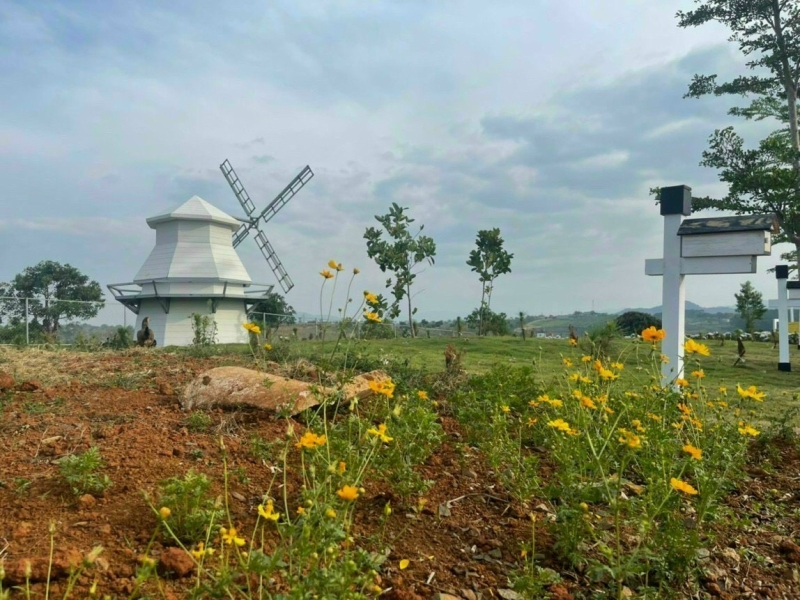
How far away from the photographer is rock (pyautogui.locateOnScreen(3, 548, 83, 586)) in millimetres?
1776

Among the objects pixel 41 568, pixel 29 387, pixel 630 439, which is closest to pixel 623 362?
pixel 630 439

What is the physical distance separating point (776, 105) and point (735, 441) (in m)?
18.2

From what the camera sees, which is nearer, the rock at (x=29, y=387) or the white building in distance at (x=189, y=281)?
the rock at (x=29, y=387)

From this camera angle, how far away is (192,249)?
23.2 metres

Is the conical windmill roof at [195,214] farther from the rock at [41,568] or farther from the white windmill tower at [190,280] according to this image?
the rock at [41,568]

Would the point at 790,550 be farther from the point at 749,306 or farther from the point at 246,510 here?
the point at 749,306

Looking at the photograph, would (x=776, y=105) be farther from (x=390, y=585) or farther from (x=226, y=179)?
(x=226, y=179)

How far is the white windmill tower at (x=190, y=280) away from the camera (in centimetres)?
2230

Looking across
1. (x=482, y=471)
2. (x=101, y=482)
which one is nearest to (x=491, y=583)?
(x=482, y=471)

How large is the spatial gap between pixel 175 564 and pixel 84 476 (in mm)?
782

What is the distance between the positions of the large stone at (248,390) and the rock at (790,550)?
92.1 inches

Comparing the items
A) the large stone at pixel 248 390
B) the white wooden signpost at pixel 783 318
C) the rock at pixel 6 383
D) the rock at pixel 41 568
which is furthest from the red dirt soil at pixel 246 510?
the white wooden signpost at pixel 783 318

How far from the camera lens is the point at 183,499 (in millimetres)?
2199

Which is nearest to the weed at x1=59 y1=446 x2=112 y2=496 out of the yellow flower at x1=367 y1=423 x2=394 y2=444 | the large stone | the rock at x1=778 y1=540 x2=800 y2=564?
the yellow flower at x1=367 y1=423 x2=394 y2=444
